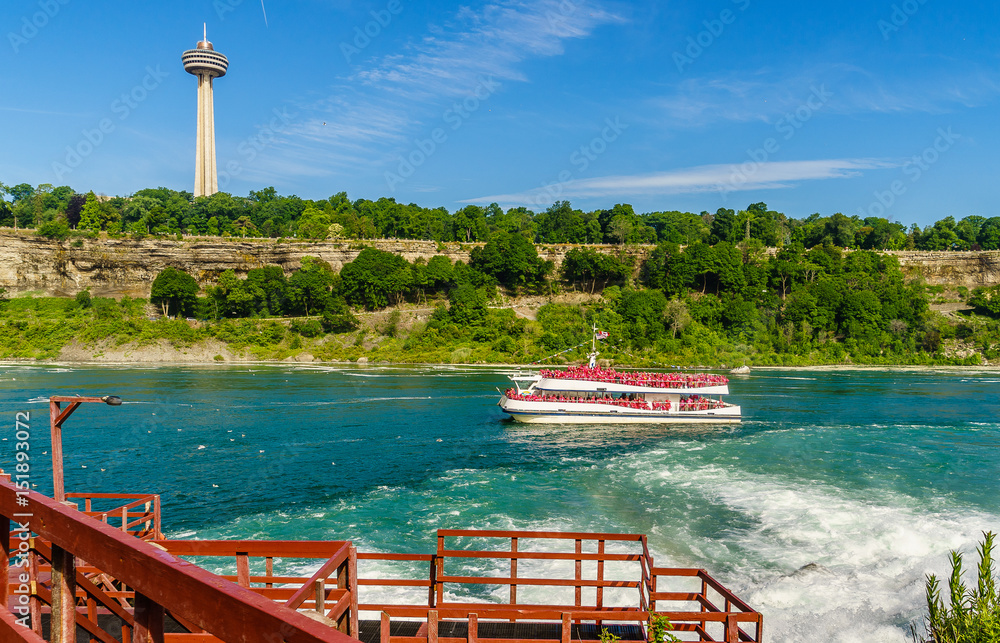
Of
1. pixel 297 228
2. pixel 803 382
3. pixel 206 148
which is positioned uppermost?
pixel 206 148

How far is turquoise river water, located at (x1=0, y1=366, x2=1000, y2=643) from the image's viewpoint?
18.6 metres

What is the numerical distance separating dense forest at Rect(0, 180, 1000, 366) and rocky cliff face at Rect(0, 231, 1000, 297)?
9.07 feet

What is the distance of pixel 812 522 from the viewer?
22188mm

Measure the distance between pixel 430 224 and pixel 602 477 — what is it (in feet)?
328

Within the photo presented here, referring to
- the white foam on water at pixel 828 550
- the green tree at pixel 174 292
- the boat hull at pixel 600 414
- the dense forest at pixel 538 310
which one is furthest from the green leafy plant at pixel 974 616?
the green tree at pixel 174 292

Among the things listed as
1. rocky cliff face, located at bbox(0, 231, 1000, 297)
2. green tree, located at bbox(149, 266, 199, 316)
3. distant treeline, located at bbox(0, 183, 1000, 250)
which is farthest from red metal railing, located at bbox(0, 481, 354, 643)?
distant treeline, located at bbox(0, 183, 1000, 250)

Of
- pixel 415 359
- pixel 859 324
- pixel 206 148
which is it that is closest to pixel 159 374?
pixel 415 359

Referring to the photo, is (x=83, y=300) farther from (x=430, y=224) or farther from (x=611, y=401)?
(x=611, y=401)

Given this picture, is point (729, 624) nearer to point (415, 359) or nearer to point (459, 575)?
point (459, 575)

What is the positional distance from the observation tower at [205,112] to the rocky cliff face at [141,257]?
61095 millimetres

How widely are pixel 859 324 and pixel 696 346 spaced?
24.8m

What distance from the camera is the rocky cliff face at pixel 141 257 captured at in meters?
96.7

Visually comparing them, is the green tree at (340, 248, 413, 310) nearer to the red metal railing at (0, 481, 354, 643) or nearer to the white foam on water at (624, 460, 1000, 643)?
the white foam on water at (624, 460, 1000, 643)

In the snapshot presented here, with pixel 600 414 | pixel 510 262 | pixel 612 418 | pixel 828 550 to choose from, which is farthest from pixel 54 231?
pixel 828 550
